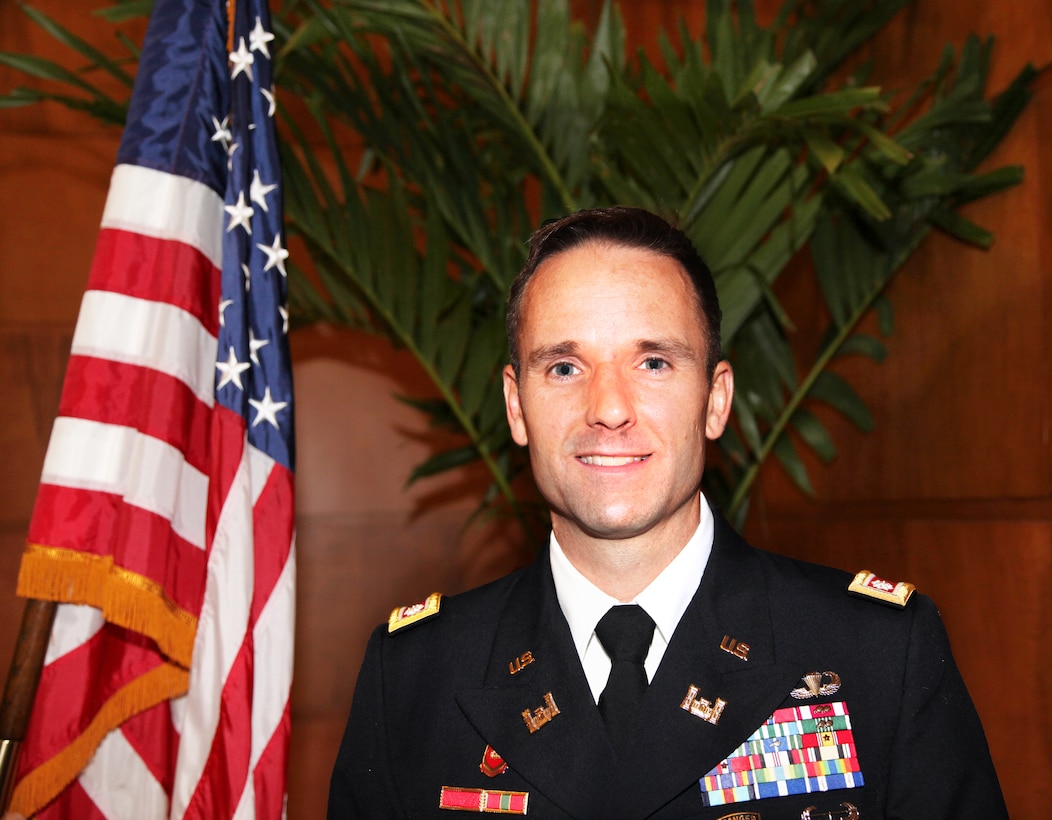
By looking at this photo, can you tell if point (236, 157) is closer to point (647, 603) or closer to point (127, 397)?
point (127, 397)

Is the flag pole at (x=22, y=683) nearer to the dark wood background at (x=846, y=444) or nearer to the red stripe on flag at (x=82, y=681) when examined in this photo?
the red stripe on flag at (x=82, y=681)

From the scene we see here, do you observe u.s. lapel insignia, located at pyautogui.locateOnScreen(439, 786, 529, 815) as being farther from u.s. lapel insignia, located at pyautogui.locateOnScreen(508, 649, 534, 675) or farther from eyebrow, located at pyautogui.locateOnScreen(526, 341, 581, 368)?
eyebrow, located at pyautogui.locateOnScreen(526, 341, 581, 368)

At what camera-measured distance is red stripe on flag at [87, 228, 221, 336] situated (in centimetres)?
216

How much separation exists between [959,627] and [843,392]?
0.69 m

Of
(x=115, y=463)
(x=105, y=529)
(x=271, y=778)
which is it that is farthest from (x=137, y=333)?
(x=271, y=778)

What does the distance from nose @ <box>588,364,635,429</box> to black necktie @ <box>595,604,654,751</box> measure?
0.28 meters

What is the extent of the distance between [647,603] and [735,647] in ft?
0.46

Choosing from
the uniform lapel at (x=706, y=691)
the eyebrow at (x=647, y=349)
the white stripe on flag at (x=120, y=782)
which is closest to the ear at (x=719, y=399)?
the eyebrow at (x=647, y=349)

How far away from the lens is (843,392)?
2.87 m

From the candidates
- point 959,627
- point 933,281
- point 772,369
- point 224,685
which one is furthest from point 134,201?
point 959,627

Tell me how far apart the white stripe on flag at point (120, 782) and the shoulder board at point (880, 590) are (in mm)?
1473

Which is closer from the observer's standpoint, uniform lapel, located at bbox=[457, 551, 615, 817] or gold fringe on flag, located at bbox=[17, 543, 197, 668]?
uniform lapel, located at bbox=[457, 551, 615, 817]

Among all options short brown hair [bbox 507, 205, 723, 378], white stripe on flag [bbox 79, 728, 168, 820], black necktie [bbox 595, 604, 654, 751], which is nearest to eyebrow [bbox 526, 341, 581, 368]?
short brown hair [bbox 507, 205, 723, 378]

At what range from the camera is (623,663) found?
1504 millimetres
